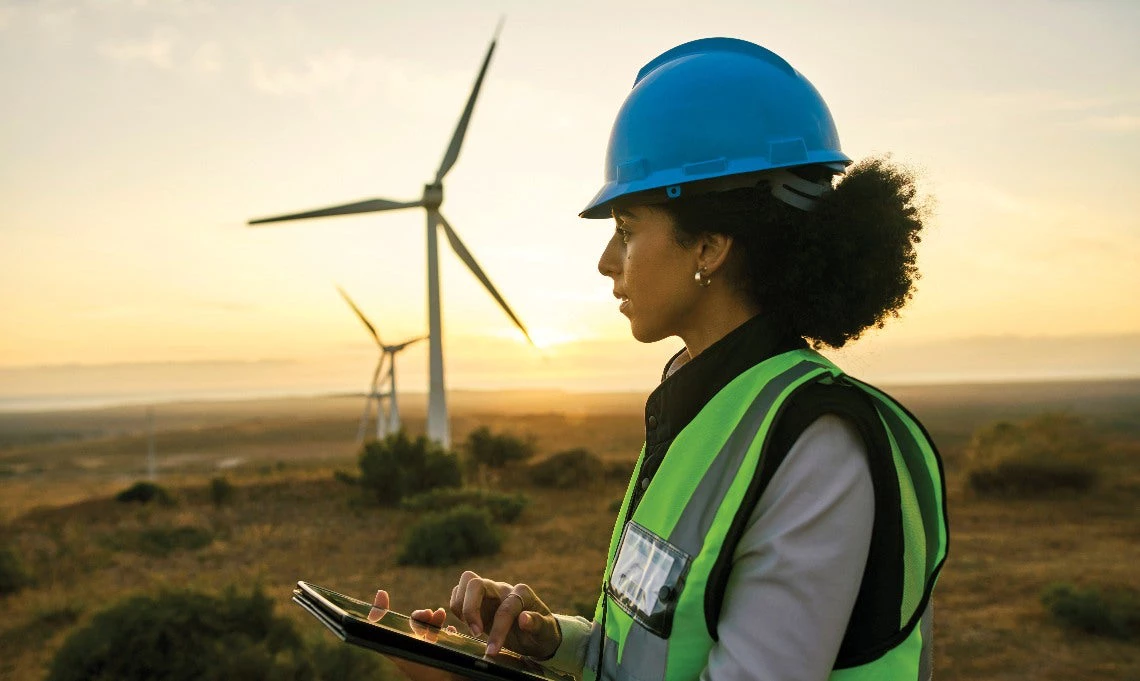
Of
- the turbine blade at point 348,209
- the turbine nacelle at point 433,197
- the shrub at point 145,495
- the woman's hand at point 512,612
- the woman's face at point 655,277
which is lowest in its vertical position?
the shrub at point 145,495

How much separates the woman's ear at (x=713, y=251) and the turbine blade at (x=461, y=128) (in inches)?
852

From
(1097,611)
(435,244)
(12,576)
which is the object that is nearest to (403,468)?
(435,244)

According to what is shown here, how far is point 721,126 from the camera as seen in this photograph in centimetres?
209

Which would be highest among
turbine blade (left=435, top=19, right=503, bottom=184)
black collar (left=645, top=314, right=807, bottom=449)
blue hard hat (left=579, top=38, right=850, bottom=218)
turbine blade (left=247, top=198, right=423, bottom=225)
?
turbine blade (left=435, top=19, right=503, bottom=184)

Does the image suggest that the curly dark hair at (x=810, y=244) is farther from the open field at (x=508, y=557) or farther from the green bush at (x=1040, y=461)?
the green bush at (x=1040, y=461)

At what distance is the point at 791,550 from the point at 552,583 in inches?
449

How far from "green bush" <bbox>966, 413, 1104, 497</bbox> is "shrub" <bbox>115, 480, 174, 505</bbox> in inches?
834

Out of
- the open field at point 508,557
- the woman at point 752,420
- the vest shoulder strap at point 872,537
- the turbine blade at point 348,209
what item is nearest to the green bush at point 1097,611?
the open field at point 508,557

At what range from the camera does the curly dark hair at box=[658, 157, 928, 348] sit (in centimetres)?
200

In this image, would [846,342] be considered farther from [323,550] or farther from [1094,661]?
[323,550]

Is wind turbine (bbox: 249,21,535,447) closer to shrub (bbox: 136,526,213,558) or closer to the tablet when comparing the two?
shrub (bbox: 136,526,213,558)

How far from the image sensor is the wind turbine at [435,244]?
22.1 meters

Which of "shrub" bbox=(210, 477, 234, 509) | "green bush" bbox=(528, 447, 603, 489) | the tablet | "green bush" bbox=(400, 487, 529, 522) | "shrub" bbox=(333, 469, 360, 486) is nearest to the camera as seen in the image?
the tablet

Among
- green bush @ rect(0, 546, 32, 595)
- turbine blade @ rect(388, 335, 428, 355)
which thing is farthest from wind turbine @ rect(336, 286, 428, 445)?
green bush @ rect(0, 546, 32, 595)
